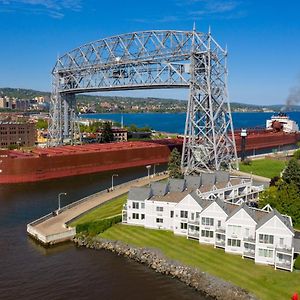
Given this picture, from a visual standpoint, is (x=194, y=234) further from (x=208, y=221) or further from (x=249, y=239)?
(x=249, y=239)

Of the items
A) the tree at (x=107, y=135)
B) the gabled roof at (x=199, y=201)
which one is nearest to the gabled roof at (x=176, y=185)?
the gabled roof at (x=199, y=201)

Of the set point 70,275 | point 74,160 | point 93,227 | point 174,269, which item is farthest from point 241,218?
point 74,160

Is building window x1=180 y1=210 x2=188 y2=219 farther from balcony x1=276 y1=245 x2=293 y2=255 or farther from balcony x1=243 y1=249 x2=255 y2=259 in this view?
balcony x1=276 y1=245 x2=293 y2=255

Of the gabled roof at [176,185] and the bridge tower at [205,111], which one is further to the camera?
the bridge tower at [205,111]

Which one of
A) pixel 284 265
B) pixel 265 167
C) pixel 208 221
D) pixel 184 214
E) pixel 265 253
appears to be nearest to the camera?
pixel 284 265

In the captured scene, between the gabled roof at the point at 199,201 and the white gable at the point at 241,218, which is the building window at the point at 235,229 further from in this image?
the gabled roof at the point at 199,201

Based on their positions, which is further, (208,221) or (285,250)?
(208,221)

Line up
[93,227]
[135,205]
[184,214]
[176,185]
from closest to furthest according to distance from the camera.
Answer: [184,214] < [93,227] < [135,205] < [176,185]
